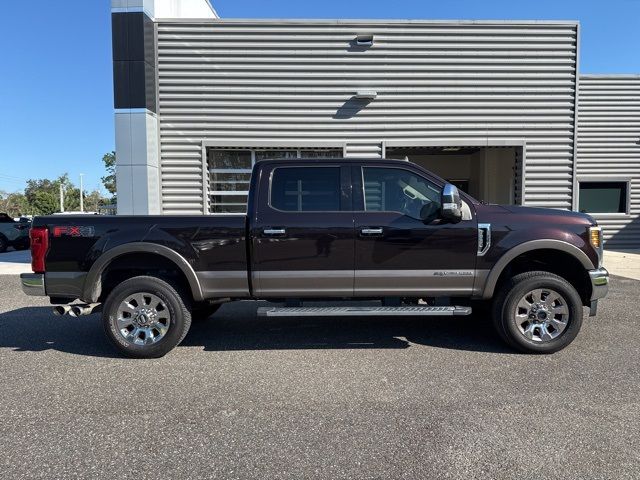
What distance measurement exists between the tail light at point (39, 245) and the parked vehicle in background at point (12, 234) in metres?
14.9

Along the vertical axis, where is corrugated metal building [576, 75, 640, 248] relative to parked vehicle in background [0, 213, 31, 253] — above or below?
above

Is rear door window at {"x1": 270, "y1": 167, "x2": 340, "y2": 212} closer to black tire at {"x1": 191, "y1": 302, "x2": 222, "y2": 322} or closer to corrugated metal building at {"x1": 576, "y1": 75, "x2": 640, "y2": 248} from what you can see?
black tire at {"x1": 191, "y1": 302, "x2": 222, "y2": 322}

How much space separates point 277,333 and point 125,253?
2023mm

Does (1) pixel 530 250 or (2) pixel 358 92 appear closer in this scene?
(1) pixel 530 250

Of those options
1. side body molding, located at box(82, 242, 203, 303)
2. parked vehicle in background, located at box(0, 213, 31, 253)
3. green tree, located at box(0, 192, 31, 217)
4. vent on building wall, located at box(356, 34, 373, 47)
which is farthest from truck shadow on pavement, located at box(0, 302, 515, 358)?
green tree, located at box(0, 192, 31, 217)

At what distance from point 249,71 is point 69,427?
9.42 m

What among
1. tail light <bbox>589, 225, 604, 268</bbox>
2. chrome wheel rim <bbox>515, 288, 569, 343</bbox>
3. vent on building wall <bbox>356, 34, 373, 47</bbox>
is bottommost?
chrome wheel rim <bbox>515, 288, 569, 343</bbox>

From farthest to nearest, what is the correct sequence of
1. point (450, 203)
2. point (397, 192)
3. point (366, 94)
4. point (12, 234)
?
point (12, 234)
point (366, 94)
point (397, 192)
point (450, 203)

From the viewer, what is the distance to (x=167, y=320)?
4648mm

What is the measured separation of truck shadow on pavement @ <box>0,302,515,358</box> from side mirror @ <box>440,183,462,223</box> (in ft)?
5.05

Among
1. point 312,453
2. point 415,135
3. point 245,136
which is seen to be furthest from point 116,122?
point 312,453

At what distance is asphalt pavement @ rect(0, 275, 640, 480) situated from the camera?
275 centimetres

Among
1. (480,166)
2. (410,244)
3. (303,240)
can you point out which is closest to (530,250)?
(410,244)

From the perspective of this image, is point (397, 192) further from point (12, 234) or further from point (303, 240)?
point (12, 234)
